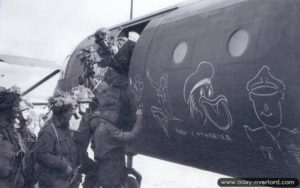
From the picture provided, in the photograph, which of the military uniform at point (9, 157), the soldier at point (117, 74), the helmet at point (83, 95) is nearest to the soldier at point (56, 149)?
the military uniform at point (9, 157)

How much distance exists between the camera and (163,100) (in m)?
7.63

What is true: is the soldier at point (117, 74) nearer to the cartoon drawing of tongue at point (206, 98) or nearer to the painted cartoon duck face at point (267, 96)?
the cartoon drawing of tongue at point (206, 98)

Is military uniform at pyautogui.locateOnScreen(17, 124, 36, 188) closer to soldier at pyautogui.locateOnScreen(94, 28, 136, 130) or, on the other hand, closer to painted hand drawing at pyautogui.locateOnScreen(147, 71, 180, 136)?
soldier at pyautogui.locateOnScreen(94, 28, 136, 130)

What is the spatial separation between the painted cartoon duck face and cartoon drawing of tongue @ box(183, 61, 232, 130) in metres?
0.61

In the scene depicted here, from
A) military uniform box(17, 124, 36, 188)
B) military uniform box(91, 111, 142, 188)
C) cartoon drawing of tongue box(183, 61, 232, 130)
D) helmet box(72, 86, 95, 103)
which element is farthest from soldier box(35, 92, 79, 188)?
helmet box(72, 86, 95, 103)

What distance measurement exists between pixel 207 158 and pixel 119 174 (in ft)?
7.84

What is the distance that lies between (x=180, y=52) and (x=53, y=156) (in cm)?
307

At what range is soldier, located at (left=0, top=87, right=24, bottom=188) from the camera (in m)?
5.75

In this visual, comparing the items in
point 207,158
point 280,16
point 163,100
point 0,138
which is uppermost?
point 280,16

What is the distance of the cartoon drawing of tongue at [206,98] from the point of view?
20.2 feet

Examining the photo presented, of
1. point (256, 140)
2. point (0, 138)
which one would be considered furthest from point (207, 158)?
point (0, 138)

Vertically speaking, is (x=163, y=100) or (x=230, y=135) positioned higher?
(x=163, y=100)

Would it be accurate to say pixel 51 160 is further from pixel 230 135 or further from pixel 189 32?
pixel 189 32

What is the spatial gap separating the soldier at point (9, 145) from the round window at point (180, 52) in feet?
9.84
